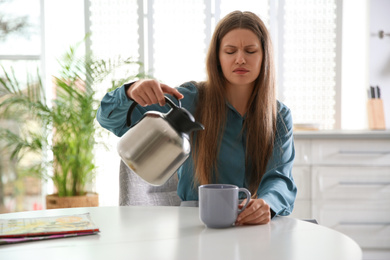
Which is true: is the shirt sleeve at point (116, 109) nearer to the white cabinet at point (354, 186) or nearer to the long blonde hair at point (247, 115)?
the long blonde hair at point (247, 115)

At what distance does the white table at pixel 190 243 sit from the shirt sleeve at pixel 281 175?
0.11 metres

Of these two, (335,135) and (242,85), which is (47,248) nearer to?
(242,85)

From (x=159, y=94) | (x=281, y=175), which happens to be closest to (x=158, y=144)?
(x=159, y=94)

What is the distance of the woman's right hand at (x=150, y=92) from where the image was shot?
1.02 m

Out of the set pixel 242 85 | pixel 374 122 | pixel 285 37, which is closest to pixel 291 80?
pixel 285 37

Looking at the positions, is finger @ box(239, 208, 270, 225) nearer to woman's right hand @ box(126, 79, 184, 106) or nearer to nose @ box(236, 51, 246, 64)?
woman's right hand @ box(126, 79, 184, 106)

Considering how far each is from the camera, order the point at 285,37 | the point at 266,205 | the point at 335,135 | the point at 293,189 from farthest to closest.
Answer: the point at 285,37 → the point at 335,135 → the point at 293,189 → the point at 266,205

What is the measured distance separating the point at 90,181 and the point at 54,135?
1.35ft

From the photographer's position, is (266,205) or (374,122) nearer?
(266,205)

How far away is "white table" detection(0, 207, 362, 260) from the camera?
0.86m

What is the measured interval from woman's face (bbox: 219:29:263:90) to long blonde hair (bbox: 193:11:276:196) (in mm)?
34

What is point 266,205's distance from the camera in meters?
1.12

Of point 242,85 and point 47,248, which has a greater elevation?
point 242,85

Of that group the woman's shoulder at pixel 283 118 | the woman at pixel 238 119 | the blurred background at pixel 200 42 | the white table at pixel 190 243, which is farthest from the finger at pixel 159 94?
the blurred background at pixel 200 42
